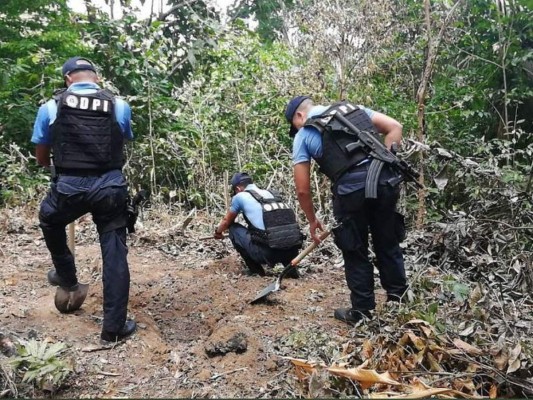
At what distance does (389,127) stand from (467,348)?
167 cm

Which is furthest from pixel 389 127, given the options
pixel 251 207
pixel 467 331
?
pixel 251 207

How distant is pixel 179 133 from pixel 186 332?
452 cm

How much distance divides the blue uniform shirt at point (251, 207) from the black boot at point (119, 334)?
1.74m

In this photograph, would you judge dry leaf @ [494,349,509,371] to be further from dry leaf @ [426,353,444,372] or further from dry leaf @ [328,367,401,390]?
dry leaf @ [328,367,401,390]

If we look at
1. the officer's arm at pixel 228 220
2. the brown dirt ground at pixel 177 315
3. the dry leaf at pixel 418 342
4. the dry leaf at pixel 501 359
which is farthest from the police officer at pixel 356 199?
the officer's arm at pixel 228 220

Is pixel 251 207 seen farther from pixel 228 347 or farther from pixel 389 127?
pixel 228 347

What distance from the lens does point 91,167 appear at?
344cm

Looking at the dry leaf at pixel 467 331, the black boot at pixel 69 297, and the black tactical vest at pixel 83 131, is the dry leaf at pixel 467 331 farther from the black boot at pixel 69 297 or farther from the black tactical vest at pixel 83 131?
the black boot at pixel 69 297

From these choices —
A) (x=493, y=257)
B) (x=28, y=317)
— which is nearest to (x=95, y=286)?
(x=28, y=317)

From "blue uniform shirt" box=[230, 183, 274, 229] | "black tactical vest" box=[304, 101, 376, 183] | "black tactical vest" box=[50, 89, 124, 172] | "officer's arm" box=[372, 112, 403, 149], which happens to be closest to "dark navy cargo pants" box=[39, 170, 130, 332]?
"black tactical vest" box=[50, 89, 124, 172]

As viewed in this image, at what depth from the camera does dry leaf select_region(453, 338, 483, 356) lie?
2.64 meters

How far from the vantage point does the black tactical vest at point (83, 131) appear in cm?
337

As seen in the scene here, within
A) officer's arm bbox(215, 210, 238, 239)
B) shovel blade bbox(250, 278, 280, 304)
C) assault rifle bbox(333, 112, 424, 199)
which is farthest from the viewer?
officer's arm bbox(215, 210, 238, 239)

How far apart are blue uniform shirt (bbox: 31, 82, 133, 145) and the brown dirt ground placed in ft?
4.07
